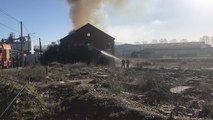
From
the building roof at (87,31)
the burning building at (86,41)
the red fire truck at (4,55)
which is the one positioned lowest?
the red fire truck at (4,55)

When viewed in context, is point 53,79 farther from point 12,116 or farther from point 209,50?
point 209,50

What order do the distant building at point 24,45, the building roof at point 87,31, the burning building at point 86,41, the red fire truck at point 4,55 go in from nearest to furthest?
the red fire truck at point 4,55, the burning building at point 86,41, the building roof at point 87,31, the distant building at point 24,45

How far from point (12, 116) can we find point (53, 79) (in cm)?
1344

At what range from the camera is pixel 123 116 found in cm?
1198

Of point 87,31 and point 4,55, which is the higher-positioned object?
point 87,31

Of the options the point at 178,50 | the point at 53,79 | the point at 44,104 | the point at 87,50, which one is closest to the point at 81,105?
the point at 44,104

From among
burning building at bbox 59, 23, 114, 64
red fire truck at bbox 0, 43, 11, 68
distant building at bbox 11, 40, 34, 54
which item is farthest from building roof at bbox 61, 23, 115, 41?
red fire truck at bbox 0, 43, 11, 68

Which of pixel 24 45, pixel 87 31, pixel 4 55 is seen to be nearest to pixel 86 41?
pixel 87 31

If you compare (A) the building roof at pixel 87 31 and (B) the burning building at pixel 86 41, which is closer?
(B) the burning building at pixel 86 41

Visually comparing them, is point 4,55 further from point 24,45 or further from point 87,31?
point 24,45

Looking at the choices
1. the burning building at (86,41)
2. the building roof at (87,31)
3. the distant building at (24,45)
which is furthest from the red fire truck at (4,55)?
the distant building at (24,45)

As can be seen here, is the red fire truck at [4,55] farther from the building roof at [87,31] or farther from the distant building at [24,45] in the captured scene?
the distant building at [24,45]

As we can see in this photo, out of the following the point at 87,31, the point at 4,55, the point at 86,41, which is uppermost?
the point at 87,31

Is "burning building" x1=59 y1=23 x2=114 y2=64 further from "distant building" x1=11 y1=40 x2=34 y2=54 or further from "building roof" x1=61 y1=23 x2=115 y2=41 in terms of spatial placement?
"distant building" x1=11 y1=40 x2=34 y2=54
